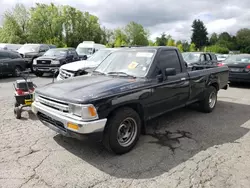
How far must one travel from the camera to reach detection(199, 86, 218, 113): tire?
572 cm

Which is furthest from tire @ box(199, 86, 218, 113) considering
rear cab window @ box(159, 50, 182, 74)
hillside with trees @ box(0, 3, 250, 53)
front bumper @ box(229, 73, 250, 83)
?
hillside with trees @ box(0, 3, 250, 53)

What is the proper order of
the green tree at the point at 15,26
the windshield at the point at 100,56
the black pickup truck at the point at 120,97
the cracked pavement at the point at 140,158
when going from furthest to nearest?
the green tree at the point at 15,26 → the windshield at the point at 100,56 → the black pickup truck at the point at 120,97 → the cracked pavement at the point at 140,158

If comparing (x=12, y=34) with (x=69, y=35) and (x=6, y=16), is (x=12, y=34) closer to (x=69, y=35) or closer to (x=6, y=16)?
(x=6, y=16)

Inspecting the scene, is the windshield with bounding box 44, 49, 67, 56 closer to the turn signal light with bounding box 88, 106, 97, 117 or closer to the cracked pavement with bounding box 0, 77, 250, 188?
the cracked pavement with bounding box 0, 77, 250, 188

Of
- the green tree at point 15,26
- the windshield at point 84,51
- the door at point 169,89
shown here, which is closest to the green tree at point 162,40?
the green tree at point 15,26

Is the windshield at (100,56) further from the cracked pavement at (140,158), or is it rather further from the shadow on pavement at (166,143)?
the cracked pavement at (140,158)

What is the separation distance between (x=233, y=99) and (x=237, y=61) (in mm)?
3666

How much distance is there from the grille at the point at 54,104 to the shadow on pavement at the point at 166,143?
0.61 m

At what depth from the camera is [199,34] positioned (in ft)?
281

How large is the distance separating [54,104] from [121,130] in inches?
47.2

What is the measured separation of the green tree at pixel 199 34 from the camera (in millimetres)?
85500

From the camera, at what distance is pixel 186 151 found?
12.1 ft

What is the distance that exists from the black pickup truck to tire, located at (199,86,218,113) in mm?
795

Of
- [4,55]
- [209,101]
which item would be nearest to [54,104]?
[209,101]
